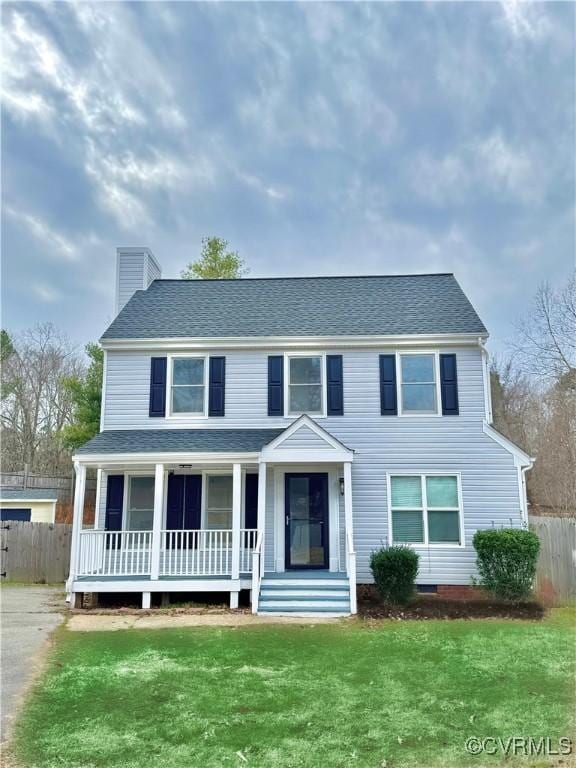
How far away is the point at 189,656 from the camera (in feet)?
23.9

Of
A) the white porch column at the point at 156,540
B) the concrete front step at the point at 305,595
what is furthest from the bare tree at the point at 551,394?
the white porch column at the point at 156,540

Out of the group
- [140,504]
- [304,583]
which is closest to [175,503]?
[140,504]

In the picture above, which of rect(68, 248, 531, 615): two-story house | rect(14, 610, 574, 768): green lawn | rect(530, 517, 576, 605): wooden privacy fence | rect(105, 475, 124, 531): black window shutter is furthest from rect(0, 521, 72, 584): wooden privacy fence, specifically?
rect(530, 517, 576, 605): wooden privacy fence

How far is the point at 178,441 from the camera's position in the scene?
38.6 ft

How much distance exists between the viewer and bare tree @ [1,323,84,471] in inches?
1150

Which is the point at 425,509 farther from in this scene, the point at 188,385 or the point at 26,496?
the point at 26,496

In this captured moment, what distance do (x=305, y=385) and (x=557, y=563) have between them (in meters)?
6.60

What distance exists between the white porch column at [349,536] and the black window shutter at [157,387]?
15.0 feet

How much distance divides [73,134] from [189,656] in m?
16.6

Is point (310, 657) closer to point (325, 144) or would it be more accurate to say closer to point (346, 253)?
point (325, 144)

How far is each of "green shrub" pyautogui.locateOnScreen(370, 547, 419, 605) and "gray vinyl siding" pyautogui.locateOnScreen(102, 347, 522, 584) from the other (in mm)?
1210

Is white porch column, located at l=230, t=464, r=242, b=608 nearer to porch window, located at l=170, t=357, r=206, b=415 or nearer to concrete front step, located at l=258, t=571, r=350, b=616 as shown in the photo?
concrete front step, located at l=258, t=571, r=350, b=616

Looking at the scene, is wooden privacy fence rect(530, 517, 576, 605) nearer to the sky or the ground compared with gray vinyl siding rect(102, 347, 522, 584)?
nearer to the ground

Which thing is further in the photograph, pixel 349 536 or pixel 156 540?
pixel 156 540
